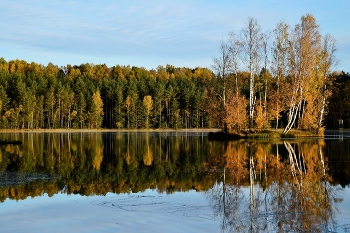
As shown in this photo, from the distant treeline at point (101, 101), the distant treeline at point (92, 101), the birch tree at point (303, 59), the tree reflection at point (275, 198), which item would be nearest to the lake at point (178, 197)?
the tree reflection at point (275, 198)

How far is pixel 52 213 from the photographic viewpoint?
12906 millimetres

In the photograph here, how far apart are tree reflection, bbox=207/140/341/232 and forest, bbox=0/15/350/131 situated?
31864 millimetres

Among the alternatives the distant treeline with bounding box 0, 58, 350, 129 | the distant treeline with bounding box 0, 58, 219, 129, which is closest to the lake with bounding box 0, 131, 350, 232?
the distant treeline with bounding box 0, 58, 350, 129

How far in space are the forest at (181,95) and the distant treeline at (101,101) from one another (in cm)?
20

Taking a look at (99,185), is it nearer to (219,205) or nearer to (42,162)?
(219,205)

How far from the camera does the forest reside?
54.3 metres

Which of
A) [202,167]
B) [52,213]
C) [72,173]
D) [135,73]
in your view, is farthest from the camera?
[135,73]

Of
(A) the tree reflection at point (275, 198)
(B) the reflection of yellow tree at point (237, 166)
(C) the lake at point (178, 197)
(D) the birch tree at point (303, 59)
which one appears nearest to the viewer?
(A) the tree reflection at point (275, 198)

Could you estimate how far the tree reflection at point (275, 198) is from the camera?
10.9m

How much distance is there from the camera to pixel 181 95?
122 metres

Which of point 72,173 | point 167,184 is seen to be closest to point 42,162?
point 72,173

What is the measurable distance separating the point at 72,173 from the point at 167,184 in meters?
5.47

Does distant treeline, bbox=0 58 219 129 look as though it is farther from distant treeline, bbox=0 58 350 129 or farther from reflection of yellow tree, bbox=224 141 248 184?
reflection of yellow tree, bbox=224 141 248 184

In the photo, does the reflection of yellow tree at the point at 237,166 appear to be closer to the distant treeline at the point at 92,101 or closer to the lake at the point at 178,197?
the lake at the point at 178,197
